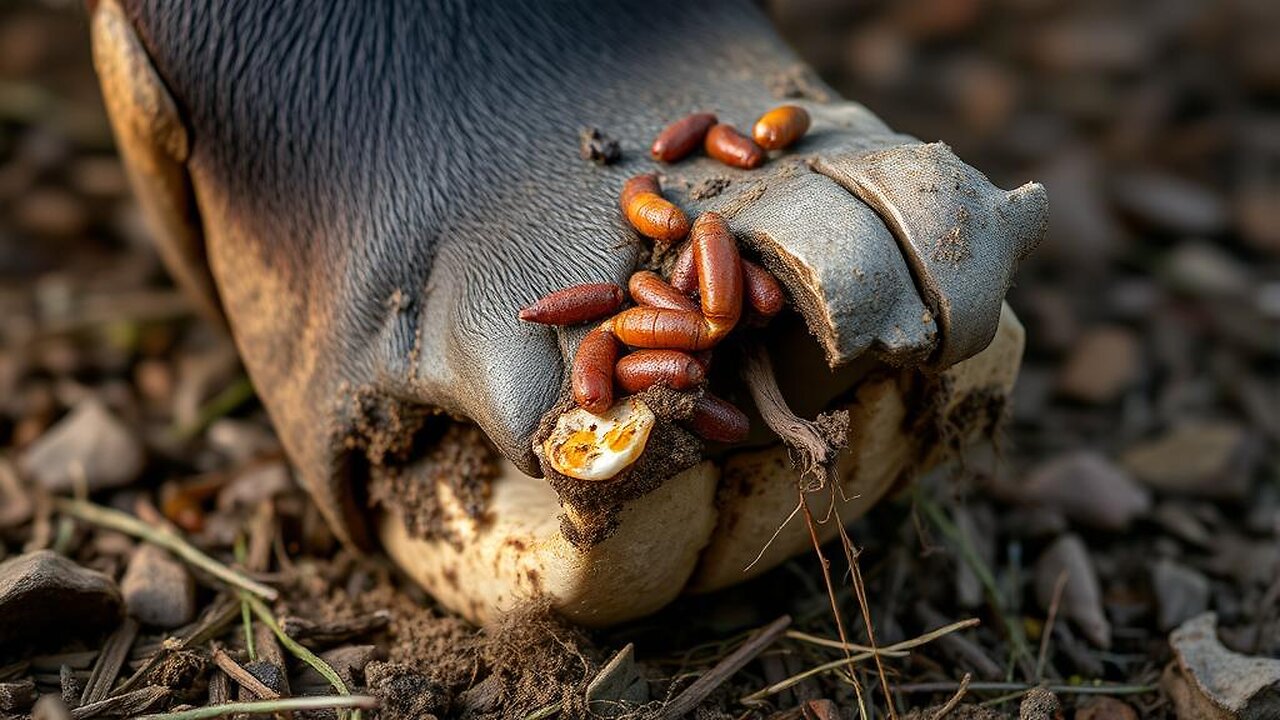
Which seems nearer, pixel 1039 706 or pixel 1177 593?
pixel 1039 706

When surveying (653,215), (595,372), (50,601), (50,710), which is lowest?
(50,601)

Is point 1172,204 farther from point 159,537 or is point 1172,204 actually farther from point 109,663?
point 109,663

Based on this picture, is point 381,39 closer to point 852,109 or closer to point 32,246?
point 852,109

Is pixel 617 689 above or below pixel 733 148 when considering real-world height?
below

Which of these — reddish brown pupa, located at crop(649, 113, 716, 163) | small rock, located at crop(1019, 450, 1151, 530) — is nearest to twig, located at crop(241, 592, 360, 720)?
reddish brown pupa, located at crop(649, 113, 716, 163)

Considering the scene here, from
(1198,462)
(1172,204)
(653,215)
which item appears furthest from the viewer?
(1172,204)

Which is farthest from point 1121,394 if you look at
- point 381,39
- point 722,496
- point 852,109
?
point 381,39

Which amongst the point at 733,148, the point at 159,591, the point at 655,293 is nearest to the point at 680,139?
the point at 733,148
